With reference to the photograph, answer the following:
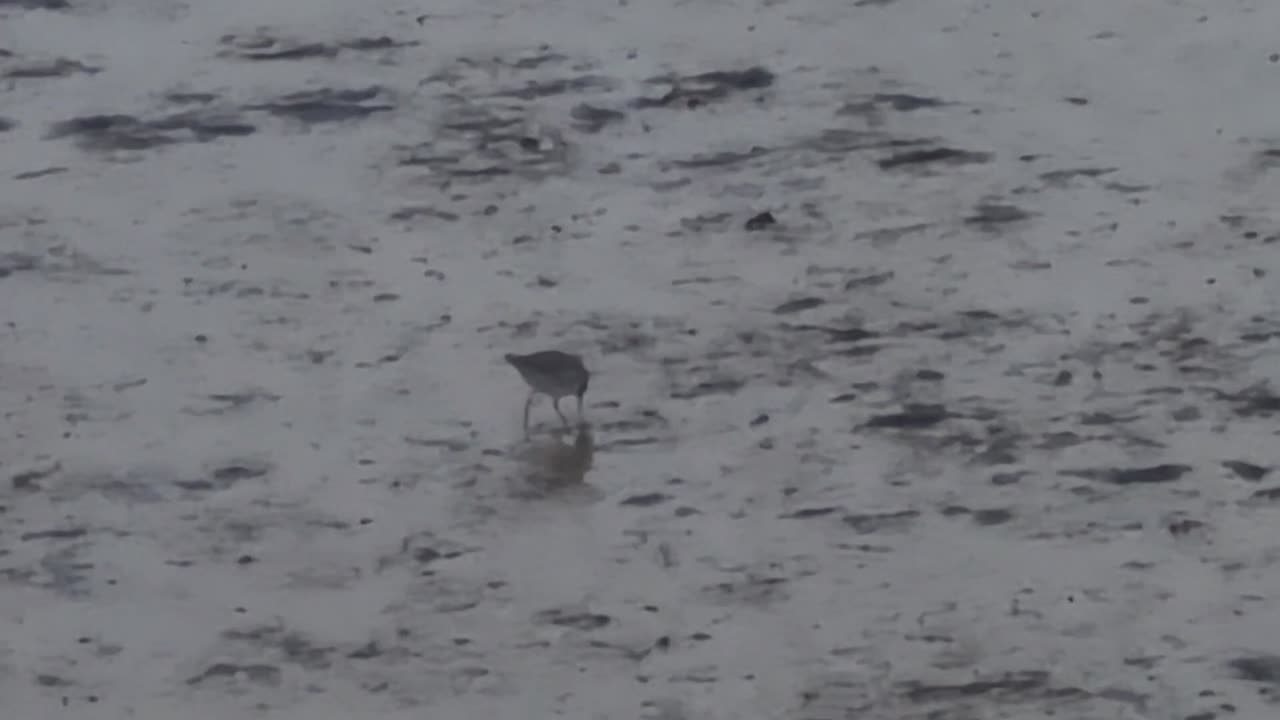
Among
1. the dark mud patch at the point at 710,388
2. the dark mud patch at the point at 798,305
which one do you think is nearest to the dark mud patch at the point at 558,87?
the dark mud patch at the point at 798,305

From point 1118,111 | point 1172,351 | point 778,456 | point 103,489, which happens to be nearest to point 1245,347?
point 1172,351

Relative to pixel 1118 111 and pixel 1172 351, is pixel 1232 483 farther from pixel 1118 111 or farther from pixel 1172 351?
pixel 1118 111

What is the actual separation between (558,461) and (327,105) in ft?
8.83

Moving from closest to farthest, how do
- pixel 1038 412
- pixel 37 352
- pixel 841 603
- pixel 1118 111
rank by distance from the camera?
pixel 841 603 < pixel 1038 412 < pixel 37 352 < pixel 1118 111

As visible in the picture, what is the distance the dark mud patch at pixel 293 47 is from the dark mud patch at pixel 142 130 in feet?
1.91

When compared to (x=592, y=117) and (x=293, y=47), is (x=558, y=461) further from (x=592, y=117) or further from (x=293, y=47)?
(x=293, y=47)

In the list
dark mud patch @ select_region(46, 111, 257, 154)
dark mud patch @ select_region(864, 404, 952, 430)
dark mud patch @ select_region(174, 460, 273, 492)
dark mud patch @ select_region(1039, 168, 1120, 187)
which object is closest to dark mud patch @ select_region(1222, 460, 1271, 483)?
dark mud patch @ select_region(864, 404, 952, 430)

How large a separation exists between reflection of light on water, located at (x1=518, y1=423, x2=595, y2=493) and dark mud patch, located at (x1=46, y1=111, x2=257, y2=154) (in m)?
2.42

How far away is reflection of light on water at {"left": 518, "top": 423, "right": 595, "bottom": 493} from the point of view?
18.0 feet

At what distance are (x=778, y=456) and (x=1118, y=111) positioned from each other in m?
2.51

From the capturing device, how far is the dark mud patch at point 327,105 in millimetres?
7891

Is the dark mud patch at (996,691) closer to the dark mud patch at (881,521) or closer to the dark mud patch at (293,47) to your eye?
the dark mud patch at (881,521)

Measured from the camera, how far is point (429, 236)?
22.5 ft

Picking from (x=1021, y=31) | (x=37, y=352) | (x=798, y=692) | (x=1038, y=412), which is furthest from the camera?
(x=1021, y=31)
